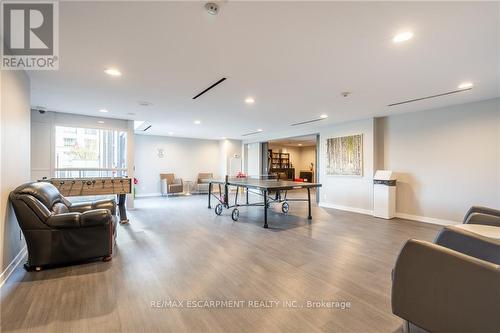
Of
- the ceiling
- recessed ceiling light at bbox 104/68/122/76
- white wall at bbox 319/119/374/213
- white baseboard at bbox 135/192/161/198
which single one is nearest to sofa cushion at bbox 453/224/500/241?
recessed ceiling light at bbox 104/68/122/76

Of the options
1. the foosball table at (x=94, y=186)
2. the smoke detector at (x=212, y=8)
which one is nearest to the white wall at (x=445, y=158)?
the smoke detector at (x=212, y=8)

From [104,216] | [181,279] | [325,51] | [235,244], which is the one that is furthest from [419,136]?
[104,216]

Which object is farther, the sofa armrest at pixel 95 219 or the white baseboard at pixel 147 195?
the white baseboard at pixel 147 195

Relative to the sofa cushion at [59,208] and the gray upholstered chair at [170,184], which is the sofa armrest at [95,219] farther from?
the gray upholstered chair at [170,184]

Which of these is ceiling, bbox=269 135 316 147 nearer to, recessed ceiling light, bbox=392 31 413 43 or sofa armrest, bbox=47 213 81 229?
recessed ceiling light, bbox=392 31 413 43

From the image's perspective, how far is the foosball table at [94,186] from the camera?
4.16m

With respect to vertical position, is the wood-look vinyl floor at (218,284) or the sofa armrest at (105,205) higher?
the sofa armrest at (105,205)

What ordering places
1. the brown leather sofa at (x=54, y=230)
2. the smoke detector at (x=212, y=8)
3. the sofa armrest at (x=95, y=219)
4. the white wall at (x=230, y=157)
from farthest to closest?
the white wall at (x=230, y=157) < the sofa armrest at (x=95, y=219) < the brown leather sofa at (x=54, y=230) < the smoke detector at (x=212, y=8)

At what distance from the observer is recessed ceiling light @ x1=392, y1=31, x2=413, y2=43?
7.17ft

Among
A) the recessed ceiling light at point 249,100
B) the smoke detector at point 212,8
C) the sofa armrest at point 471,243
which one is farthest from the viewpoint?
the recessed ceiling light at point 249,100

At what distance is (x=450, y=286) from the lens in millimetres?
1358

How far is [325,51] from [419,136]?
4086 millimetres

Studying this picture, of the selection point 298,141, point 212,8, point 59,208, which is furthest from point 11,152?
point 298,141

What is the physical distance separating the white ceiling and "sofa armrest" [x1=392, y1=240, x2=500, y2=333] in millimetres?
1867
